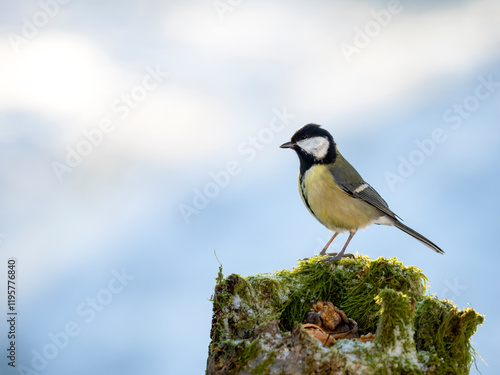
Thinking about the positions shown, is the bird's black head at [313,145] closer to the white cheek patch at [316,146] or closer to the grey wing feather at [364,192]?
the white cheek patch at [316,146]

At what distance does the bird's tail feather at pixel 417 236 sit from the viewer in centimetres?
589

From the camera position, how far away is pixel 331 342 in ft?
12.6

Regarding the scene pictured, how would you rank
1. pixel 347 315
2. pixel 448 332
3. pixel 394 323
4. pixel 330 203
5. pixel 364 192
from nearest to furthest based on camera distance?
pixel 394 323
pixel 448 332
pixel 347 315
pixel 330 203
pixel 364 192

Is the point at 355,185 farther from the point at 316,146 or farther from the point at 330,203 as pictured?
the point at 316,146

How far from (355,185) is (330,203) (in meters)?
0.41

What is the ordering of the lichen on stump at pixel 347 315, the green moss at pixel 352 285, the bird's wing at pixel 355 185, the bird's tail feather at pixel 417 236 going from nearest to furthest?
the lichen on stump at pixel 347 315, the green moss at pixel 352 285, the bird's wing at pixel 355 185, the bird's tail feather at pixel 417 236

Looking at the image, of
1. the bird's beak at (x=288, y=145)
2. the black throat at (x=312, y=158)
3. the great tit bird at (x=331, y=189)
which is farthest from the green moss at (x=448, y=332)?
the bird's beak at (x=288, y=145)

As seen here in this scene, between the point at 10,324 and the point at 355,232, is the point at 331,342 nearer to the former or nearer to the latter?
the point at 355,232

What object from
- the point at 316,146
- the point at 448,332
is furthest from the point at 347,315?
the point at 316,146

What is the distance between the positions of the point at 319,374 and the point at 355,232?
2.55 m

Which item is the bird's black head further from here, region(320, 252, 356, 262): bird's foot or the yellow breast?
region(320, 252, 356, 262): bird's foot

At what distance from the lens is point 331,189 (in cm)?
569

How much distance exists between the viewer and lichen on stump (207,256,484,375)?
3.46 meters

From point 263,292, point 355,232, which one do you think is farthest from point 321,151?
point 263,292
